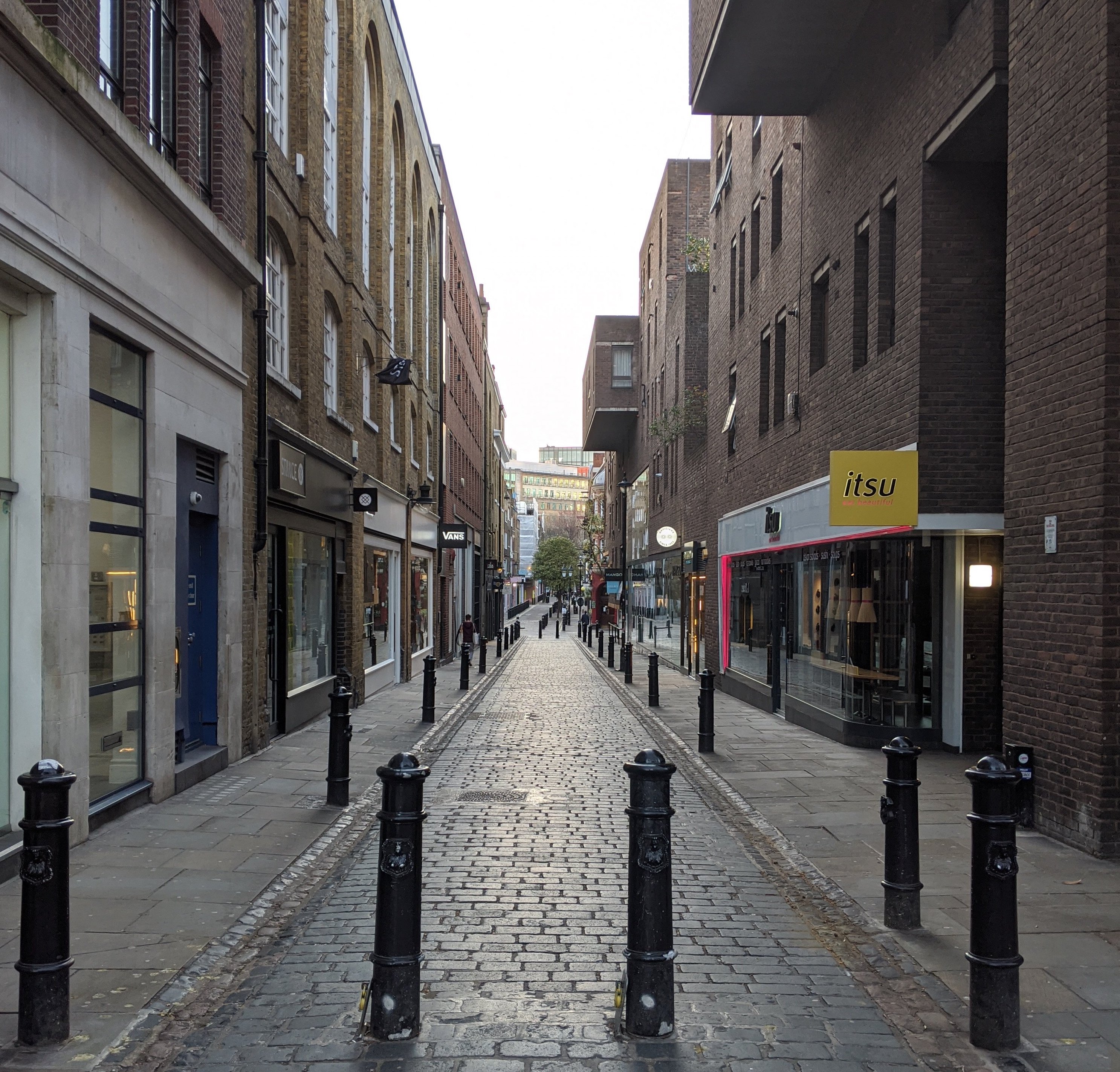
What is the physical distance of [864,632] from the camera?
13.6 meters

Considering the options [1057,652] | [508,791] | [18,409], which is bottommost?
[508,791]

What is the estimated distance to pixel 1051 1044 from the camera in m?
4.32

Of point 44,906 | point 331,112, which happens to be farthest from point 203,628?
point 331,112

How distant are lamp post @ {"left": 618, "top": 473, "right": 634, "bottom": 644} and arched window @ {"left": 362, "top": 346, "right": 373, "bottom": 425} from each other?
2067 cm

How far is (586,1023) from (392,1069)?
903mm

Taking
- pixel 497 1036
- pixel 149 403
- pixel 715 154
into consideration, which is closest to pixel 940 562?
pixel 149 403

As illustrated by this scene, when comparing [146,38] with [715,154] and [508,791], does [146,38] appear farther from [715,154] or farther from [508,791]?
[715,154]

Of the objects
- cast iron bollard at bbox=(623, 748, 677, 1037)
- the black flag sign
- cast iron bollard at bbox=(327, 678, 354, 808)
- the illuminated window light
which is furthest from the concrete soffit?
the black flag sign

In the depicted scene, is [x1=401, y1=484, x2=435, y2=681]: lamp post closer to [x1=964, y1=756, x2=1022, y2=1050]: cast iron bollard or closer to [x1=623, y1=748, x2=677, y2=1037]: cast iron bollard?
[x1=623, y1=748, x2=677, y2=1037]: cast iron bollard

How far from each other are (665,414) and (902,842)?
88.0 feet

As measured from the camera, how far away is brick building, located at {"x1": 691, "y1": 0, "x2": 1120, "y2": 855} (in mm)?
7977

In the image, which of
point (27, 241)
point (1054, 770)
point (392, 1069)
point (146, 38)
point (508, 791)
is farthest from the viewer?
point (508, 791)

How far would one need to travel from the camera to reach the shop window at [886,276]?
44.4ft

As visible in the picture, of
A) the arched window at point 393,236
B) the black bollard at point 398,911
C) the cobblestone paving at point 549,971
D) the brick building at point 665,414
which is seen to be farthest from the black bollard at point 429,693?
the black bollard at point 398,911
